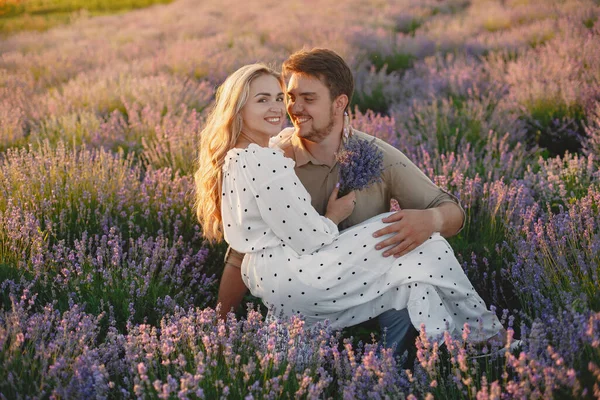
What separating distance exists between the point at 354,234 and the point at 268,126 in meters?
0.71

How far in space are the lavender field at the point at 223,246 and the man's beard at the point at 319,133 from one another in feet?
3.15

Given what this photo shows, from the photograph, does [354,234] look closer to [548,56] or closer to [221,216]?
[221,216]

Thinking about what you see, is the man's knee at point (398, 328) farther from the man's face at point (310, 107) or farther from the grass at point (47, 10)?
the grass at point (47, 10)

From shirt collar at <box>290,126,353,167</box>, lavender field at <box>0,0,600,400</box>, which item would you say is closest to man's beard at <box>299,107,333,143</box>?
shirt collar at <box>290,126,353,167</box>

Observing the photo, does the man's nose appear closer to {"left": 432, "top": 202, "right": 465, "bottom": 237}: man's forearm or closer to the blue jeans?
{"left": 432, "top": 202, "right": 465, "bottom": 237}: man's forearm

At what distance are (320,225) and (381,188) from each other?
584mm

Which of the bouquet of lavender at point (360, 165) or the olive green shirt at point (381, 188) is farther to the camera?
the olive green shirt at point (381, 188)

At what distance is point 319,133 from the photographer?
3.11 meters

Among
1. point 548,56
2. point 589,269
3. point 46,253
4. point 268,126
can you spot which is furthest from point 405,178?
point 548,56

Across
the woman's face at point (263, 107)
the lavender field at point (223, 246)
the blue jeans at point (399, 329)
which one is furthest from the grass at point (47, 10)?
the blue jeans at point (399, 329)

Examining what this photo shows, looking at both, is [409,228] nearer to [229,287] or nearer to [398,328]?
[398,328]

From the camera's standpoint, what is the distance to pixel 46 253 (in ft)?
10.1

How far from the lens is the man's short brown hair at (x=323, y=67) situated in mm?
3029

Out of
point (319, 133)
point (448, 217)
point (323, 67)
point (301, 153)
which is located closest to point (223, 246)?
point (301, 153)
